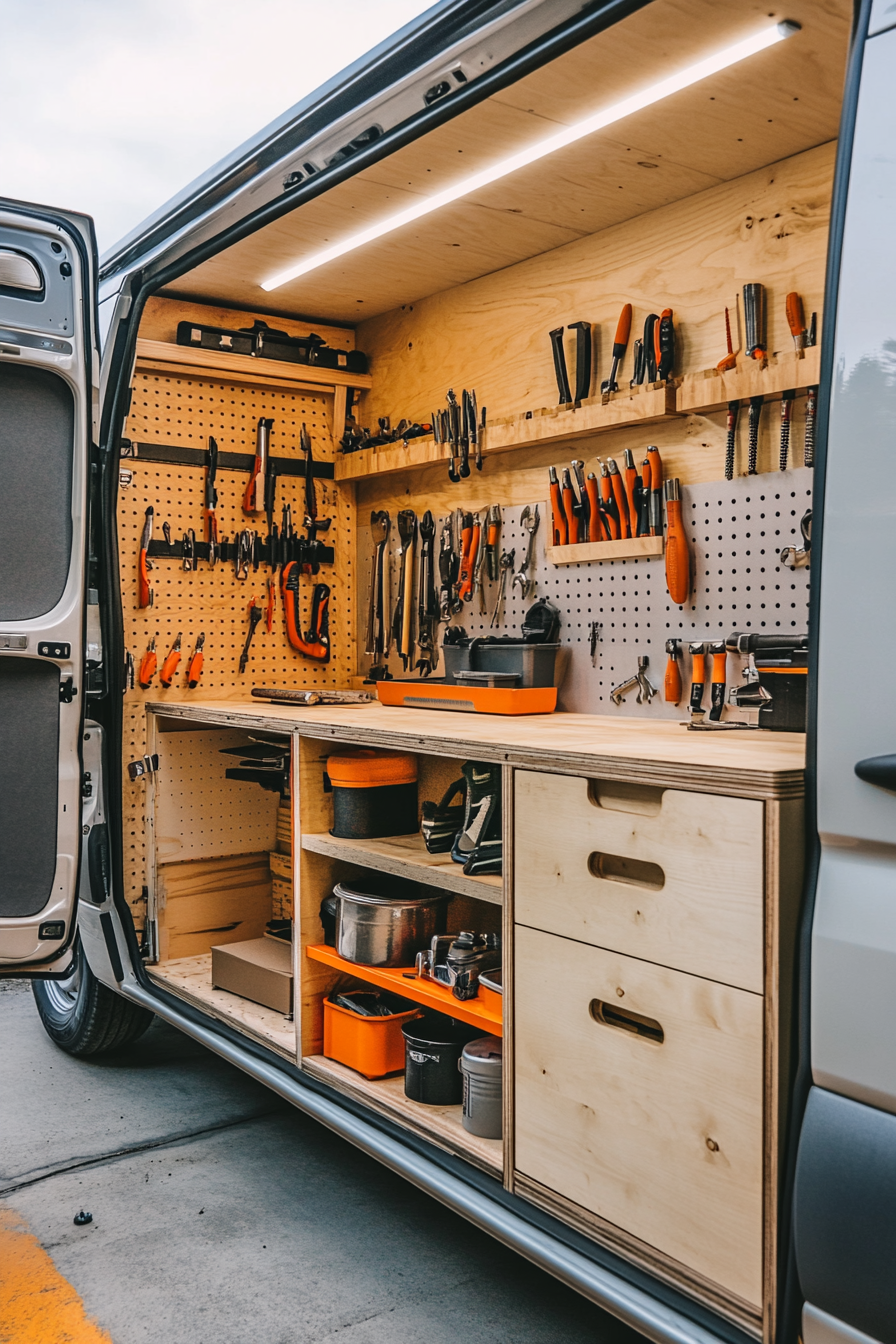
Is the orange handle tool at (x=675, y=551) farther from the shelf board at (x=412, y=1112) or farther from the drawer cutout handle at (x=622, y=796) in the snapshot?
the shelf board at (x=412, y=1112)

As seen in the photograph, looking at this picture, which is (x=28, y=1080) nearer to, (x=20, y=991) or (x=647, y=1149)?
(x=20, y=991)

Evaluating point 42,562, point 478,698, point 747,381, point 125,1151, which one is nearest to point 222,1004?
point 125,1151

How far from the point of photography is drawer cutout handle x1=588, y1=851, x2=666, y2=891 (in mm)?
1729

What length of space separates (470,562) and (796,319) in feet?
4.21

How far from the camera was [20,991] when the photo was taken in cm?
441

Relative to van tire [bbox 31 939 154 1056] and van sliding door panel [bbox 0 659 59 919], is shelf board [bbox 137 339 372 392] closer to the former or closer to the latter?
van sliding door panel [bbox 0 659 59 919]

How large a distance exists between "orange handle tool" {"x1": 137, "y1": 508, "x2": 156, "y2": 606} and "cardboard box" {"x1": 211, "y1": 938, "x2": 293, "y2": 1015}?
46.7 inches

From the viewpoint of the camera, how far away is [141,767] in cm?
356

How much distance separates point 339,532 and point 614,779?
2526 millimetres

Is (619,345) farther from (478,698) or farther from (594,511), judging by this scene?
(478,698)

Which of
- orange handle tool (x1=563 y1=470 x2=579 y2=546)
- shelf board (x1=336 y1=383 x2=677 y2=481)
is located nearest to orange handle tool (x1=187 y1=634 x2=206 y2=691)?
shelf board (x1=336 y1=383 x2=677 y2=481)

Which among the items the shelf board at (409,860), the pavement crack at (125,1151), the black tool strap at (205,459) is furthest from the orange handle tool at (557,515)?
the pavement crack at (125,1151)

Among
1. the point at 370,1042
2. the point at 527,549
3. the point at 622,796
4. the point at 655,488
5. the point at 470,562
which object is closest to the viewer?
the point at 622,796

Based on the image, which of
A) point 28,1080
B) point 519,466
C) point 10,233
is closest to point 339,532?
point 519,466
